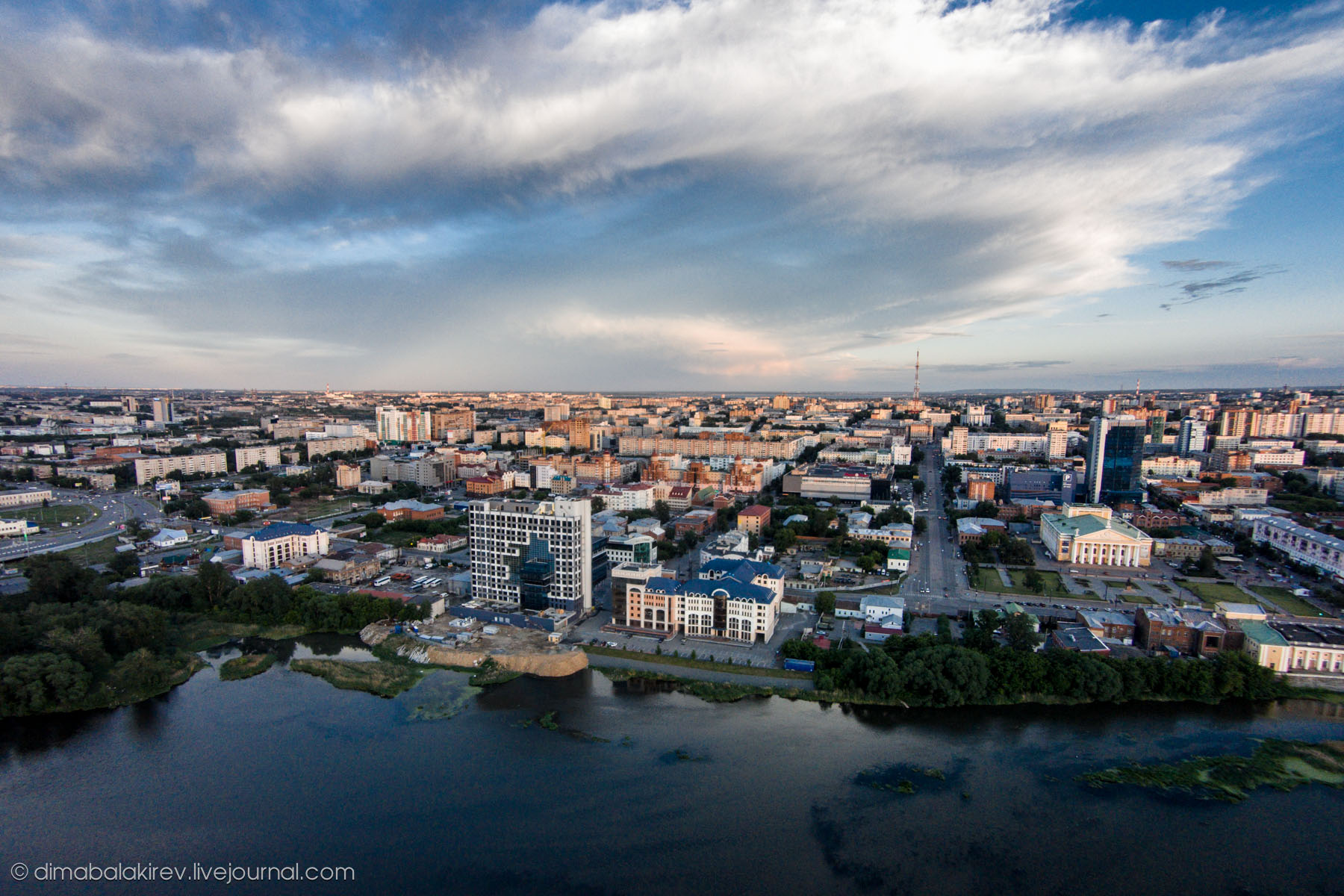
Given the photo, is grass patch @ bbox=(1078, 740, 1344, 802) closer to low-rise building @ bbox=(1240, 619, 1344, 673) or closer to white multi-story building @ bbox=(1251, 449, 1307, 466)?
low-rise building @ bbox=(1240, 619, 1344, 673)

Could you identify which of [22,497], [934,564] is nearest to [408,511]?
[22,497]

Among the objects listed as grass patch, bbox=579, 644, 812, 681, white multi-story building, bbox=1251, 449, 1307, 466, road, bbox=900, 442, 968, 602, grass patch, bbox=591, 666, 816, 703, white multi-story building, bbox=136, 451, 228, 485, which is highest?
white multi-story building, bbox=1251, 449, 1307, 466

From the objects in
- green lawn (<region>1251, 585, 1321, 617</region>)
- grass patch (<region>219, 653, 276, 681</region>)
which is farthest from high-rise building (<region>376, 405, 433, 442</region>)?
green lawn (<region>1251, 585, 1321, 617</region>)

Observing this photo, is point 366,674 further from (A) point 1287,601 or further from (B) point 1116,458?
(B) point 1116,458

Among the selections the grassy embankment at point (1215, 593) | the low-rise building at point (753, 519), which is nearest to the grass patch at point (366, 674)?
the low-rise building at point (753, 519)

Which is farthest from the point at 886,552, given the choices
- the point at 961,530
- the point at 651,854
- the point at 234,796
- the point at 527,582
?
the point at 234,796

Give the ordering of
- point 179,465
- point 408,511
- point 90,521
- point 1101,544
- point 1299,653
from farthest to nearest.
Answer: point 179,465, point 408,511, point 90,521, point 1101,544, point 1299,653

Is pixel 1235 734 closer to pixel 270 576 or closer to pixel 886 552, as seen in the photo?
pixel 886 552
